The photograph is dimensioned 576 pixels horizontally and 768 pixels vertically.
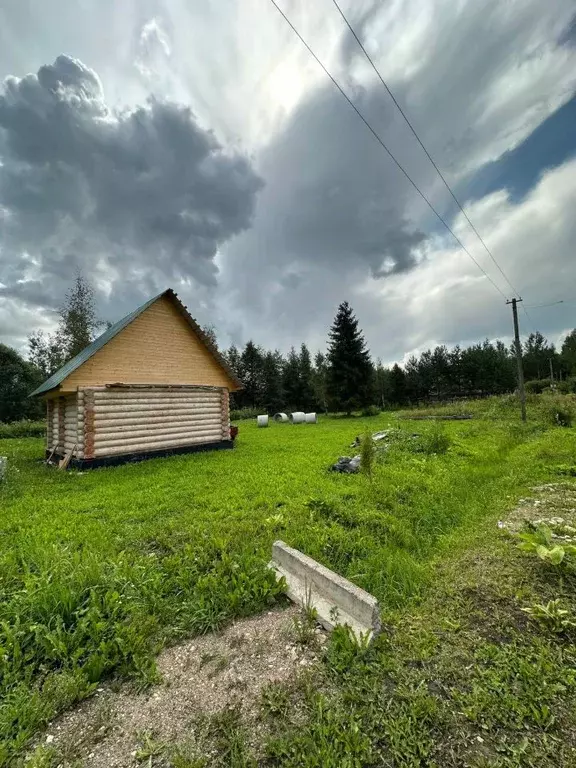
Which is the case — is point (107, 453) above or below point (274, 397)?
below

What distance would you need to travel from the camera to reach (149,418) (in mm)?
12680

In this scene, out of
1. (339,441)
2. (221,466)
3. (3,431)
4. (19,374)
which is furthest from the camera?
(19,374)

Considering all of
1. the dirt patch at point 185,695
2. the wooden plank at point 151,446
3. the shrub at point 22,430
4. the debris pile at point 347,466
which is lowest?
the dirt patch at point 185,695

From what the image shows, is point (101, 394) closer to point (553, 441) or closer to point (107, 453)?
point (107, 453)

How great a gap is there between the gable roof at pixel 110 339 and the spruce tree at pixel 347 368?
60.0 ft

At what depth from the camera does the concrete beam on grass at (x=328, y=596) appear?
2.98 m

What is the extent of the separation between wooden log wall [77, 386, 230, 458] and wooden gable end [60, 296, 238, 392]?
469mm

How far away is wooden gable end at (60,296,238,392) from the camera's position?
11813 mm

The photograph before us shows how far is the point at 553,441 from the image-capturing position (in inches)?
469

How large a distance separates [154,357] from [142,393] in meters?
1.58

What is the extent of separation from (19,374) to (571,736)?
39189 millimetres

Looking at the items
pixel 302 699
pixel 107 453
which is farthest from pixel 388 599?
pixel 107 453

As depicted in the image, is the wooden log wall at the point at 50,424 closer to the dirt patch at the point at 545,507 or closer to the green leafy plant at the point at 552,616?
the dirt patch at the point at 545,507

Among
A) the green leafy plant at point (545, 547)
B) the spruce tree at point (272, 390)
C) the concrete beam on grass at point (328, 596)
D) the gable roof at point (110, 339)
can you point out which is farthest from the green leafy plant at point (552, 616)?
the spruce tree at point (272, 390)
